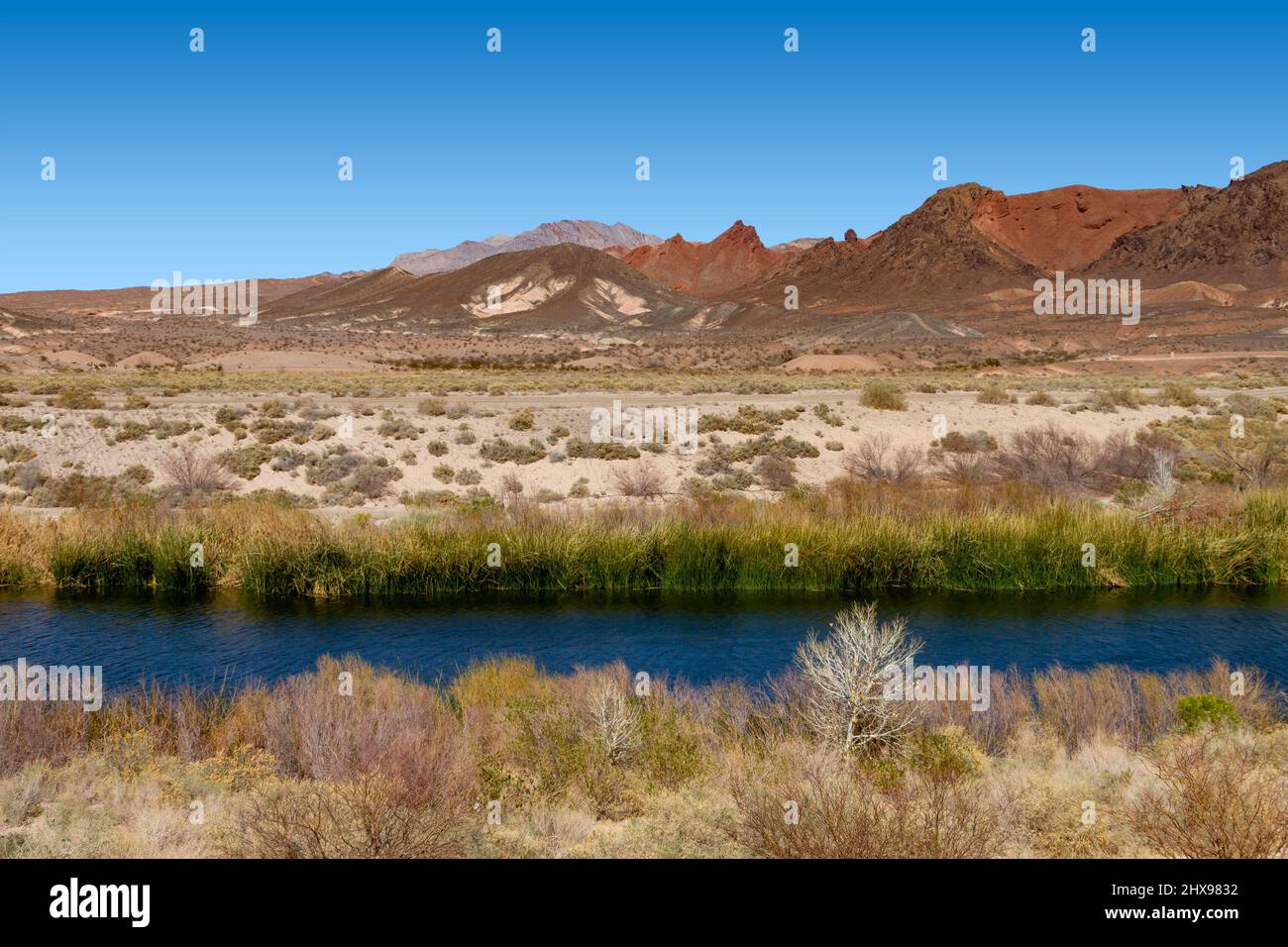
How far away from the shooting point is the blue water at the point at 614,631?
1373cm

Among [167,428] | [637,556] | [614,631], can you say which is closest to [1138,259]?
[167,428]

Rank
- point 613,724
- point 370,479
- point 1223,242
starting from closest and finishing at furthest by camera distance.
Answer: point 613,724 → point 370,479 → point 1223,242

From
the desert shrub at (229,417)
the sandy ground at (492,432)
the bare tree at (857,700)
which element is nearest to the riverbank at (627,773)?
the bare tree at (857,700)

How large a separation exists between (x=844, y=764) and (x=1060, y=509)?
1203 cm

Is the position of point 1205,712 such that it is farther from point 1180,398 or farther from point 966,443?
point 1180,398

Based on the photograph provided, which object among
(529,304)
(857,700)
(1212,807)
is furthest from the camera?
(529,304)

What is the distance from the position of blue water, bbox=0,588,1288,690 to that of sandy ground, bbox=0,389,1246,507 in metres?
8.59

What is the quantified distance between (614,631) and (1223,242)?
606 feet

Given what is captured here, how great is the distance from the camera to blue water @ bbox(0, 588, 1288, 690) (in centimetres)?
1373

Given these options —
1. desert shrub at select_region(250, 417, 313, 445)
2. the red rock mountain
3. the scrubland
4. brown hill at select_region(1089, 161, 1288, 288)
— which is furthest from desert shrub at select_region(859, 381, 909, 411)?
brown hill at select_region(1089, 161, 1288, 288)

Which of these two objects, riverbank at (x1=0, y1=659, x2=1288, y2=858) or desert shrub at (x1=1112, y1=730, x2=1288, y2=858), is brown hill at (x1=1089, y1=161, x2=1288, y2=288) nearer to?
riverbank at (x1=0, y1=659, x2=1288, y2=858)

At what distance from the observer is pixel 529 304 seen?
179125 mm

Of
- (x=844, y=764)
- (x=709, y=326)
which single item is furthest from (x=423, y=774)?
(x=709, y=326)
